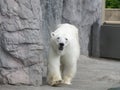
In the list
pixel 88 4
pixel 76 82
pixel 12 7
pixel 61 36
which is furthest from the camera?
pixel 88 4

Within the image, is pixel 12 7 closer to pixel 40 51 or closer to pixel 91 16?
pixel 40 51

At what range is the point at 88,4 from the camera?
39.0 ft

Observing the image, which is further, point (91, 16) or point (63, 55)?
point (91, 16)

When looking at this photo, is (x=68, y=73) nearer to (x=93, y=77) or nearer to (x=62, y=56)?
(x=62, y=56)

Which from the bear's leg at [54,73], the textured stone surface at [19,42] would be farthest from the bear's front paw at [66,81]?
the textured stone surface at [19,42]

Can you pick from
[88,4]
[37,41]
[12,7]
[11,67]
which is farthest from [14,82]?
[88,4]

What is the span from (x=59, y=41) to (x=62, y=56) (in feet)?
1.33

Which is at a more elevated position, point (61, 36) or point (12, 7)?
point (12, 7)

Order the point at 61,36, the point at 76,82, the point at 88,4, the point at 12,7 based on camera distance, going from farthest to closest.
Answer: the point at 88,4
the point at 76,82
the point at 61,36
the point at 12,7

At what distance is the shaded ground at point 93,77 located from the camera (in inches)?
268

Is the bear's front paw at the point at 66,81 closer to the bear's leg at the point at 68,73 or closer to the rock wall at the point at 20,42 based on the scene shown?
the bear's leg at the point at 68,73

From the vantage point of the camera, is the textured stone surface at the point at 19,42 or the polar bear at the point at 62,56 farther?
the polar bear at the point at 62,56

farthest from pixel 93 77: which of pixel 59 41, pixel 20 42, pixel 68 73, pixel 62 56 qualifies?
pixel 20 42

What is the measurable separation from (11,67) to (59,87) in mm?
857
